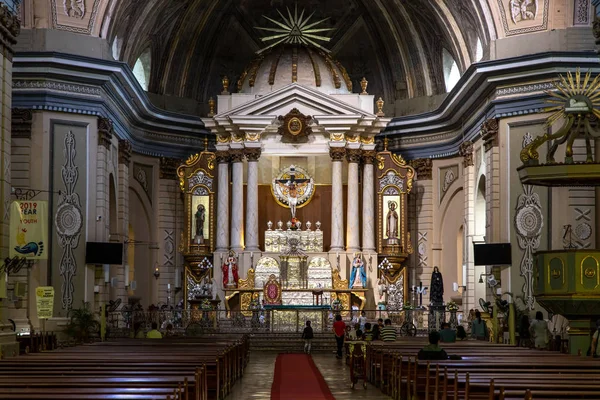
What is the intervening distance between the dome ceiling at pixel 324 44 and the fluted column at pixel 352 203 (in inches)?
150

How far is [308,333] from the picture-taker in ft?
104

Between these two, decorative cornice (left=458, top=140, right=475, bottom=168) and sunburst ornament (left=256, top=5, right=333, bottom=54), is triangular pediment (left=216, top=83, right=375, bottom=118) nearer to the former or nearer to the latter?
sunburst ornament (left=256, top=5, right=333, bottom=54)

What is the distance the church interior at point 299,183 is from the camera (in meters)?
23.9

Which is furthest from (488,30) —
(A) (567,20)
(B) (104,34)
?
(B) (104,34)

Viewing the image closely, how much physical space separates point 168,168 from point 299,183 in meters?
4.94

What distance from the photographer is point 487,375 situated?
1403 centimetres

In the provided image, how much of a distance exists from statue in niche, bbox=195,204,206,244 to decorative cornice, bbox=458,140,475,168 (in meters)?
9.91

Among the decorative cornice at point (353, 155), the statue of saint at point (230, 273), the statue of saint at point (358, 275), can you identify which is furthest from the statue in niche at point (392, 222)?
the statue of saint at point (230, 273)

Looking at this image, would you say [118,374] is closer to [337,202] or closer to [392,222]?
[337,202]

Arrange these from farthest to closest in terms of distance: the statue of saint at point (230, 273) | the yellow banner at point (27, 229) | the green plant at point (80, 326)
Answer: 1. the statue of saint at point (230, 273)
2. the green plant at point (80, 326)
3. the yellow banner at point (27, 229)

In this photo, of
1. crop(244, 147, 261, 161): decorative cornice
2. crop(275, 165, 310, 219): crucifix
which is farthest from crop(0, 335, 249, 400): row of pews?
crop(275, 165, 310, 219): crucifix

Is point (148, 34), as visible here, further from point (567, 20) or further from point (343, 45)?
point (567, 20)

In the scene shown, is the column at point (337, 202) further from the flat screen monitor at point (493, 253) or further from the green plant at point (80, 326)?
the green plant at point (80, 326)

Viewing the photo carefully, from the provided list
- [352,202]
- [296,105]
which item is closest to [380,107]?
[296,105]
